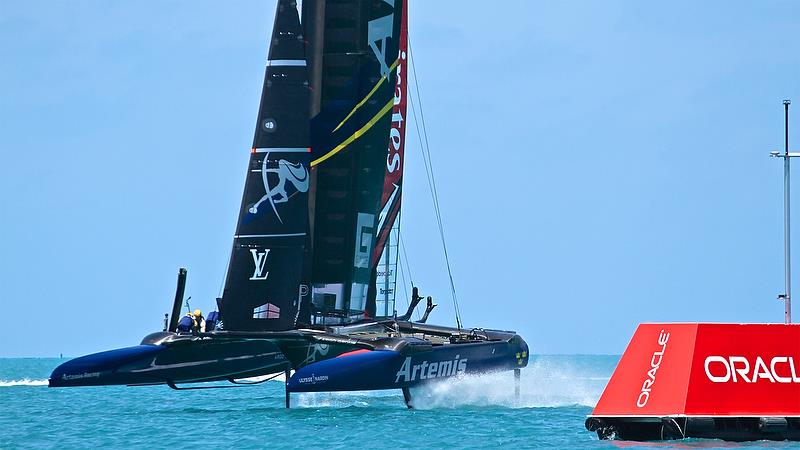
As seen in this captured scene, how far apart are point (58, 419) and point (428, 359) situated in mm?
7841

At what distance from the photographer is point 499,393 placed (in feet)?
99.9

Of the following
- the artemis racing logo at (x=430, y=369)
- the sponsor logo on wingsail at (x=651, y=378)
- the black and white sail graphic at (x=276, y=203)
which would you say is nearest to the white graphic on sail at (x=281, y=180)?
the black and white sail graphic at (x=276, y=203)

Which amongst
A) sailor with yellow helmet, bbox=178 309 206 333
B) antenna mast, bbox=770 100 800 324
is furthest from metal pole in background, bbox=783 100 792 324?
sailor with yellow helmet, bbox=178 309 206 333

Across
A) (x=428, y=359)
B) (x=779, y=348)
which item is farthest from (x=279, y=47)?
(x=779, y=348)

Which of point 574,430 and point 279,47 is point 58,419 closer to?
point 279,47

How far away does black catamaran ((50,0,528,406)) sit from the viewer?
82.4ft

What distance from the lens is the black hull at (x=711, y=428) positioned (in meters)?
17.2

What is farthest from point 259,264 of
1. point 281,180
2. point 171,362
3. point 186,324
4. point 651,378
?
point 651,378

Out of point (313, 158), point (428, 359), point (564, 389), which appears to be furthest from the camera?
point (564, 389)

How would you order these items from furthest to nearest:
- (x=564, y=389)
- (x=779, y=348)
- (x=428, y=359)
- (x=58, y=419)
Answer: (x=564, y=389)
(x=58, y=419)
(x=428, y=359)
(x=779, y=348)

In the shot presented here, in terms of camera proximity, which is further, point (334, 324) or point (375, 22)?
point (375, 22)

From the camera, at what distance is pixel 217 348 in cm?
2533

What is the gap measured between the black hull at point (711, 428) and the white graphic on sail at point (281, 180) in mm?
10399

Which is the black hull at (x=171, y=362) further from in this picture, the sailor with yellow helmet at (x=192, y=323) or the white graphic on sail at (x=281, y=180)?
the white graphic on sail at (x=281, y=180)
